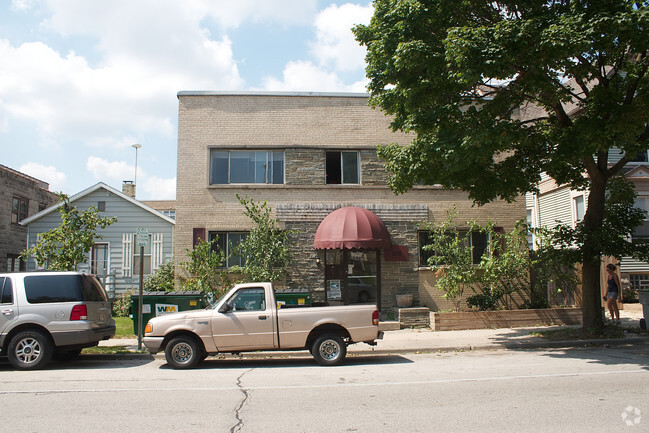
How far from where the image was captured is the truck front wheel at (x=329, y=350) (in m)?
9.72

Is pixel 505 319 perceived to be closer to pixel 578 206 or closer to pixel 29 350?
pixel 578 206

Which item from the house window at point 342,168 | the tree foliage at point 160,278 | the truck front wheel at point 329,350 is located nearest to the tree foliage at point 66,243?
the tree foliage at point 160,278

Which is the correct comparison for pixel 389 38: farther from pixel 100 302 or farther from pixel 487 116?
pixel 100 302

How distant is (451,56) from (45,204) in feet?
89.5

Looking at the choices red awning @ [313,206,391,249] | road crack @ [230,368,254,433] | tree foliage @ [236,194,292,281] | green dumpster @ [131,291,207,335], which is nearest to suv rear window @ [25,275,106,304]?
green dumpster @ [131,291,207,335]

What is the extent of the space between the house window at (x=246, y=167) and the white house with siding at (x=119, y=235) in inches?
167

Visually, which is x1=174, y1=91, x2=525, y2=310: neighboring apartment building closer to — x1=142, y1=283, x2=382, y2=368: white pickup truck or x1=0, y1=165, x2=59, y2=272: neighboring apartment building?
x1=142, y1=283, x2=382, y2=368: white pickup truck

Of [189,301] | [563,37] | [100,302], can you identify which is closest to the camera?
[563,37]

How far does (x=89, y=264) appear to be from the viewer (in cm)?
2011

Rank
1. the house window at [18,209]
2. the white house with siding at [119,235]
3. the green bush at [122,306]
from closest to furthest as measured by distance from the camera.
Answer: the green bush at [122,306] → the white house with siding at [119,235] → the house window at [18,209]

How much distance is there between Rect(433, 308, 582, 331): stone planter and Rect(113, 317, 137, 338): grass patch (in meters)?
8.71

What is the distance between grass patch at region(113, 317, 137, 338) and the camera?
14320 millimetres

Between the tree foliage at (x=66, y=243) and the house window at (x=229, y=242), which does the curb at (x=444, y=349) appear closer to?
the tree foliage at (x=66, y=243)

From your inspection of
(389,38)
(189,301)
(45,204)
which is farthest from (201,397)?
(45,204)
